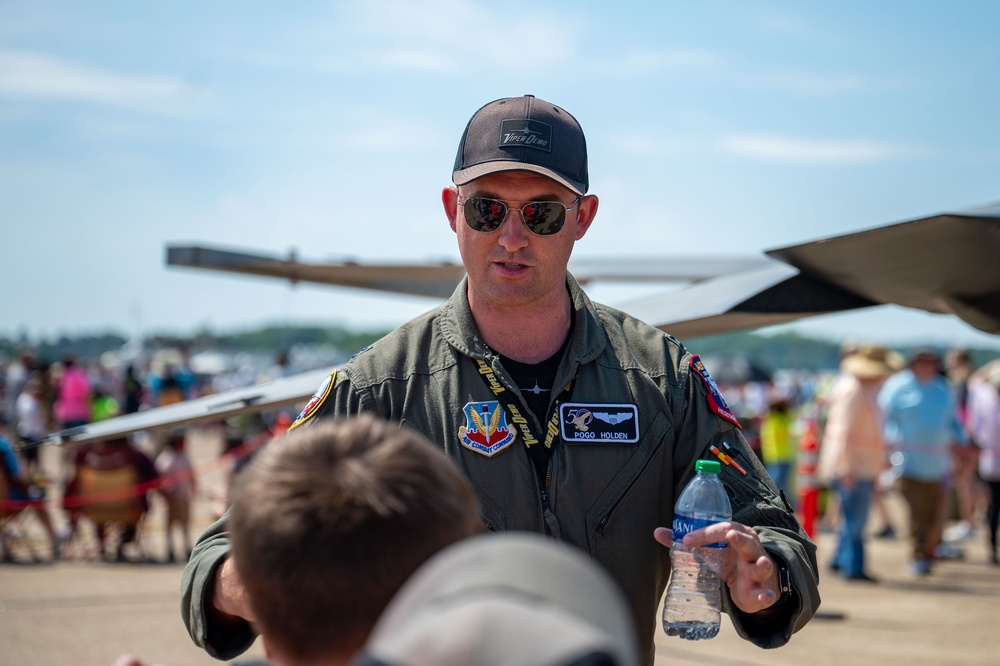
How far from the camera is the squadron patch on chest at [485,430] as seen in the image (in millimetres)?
2547

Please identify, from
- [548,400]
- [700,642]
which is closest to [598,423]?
[548,400]

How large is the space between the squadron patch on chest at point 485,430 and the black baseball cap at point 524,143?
0.58 m

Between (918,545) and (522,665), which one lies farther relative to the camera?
(918,545)

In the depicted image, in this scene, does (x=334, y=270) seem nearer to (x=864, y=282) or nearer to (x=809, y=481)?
(x=864, y=282)

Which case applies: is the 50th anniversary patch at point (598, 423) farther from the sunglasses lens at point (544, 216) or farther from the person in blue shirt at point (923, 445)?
the person in blue shirt at point (923, 445)

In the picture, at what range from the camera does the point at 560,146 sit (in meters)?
2.62

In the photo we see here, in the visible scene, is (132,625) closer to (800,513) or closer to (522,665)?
(800,513)

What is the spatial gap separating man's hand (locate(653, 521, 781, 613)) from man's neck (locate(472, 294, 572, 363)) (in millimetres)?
734

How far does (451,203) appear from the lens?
112 inches

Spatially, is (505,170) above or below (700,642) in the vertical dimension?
above

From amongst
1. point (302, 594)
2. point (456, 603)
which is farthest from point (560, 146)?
point (456, 603)

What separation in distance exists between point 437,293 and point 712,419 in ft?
15.8

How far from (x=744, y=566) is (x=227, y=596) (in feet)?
3.74

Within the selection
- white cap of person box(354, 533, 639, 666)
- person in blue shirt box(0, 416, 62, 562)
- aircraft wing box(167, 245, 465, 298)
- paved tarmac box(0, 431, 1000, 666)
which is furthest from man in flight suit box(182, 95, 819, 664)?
person in blue shirt box(0, 416, 62, 562)
